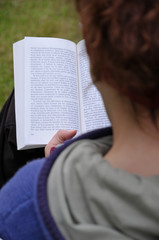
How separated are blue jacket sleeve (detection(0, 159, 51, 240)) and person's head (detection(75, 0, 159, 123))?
18cm

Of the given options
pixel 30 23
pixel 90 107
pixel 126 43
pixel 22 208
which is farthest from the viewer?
pixel 30 23

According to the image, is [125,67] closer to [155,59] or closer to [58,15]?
[155,59]

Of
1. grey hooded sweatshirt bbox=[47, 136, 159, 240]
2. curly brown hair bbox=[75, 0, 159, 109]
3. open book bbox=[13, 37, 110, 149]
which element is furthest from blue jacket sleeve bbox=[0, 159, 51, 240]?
open book bbox=[13, 37, 110, 149]

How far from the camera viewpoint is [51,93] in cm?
89

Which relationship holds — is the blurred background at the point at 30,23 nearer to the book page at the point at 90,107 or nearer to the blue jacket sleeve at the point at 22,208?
the book page at the point at 90,107


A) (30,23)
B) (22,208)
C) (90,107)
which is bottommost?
Answer: (22,208)

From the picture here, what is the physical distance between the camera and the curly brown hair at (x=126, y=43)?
0.32 meters

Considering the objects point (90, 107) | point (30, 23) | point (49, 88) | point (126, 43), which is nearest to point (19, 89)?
point (49, 88)

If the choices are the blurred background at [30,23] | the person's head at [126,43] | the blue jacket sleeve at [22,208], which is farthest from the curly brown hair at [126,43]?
the blurred background at [30,23]

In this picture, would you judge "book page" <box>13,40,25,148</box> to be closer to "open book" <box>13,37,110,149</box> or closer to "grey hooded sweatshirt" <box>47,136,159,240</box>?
"open book" <box>13,37,110,149</box>

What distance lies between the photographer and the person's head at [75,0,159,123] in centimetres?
32

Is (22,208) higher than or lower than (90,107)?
lower

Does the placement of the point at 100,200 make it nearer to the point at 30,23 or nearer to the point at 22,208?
the point at 22,208

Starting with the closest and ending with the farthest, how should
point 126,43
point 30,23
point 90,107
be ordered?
point 126,43 → point 90,107 → point 30,23
